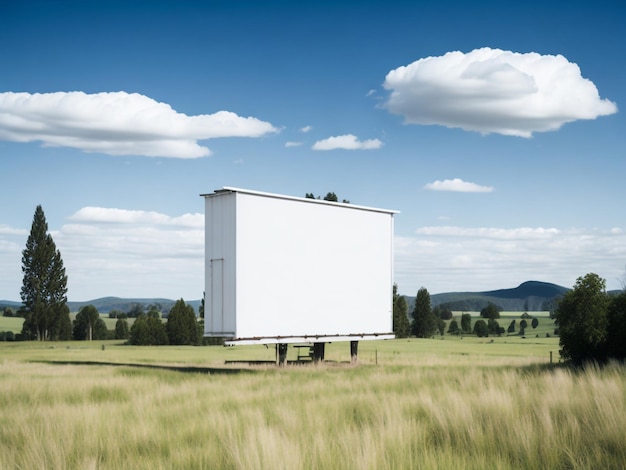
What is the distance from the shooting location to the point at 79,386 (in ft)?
58.3

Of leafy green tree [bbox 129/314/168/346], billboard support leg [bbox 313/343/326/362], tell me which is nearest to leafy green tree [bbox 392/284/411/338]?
leafy green tree [bbox 129/314/168/346]

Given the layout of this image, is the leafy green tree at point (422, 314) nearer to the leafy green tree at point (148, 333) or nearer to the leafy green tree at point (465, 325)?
the leafy green tree at point (465, 325)

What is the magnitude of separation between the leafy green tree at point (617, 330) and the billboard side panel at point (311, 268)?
9149 mm

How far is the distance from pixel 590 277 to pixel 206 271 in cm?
1252

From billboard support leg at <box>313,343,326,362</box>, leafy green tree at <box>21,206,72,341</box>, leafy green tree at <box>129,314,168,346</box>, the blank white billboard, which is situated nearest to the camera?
the blank white billboard

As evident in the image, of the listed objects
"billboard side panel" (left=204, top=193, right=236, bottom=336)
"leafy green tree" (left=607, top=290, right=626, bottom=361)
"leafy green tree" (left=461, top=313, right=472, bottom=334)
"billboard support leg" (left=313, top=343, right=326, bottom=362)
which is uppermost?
"billboard side panel" (left=204, top=193, right=236, bottom=336)

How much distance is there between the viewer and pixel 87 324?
96.4 meters

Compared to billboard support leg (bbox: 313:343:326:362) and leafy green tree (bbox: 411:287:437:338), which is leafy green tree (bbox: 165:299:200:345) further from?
billboard support leg (bbox: 313:343:326:362)

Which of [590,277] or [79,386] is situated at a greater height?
[590,277]

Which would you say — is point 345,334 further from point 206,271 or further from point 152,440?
point 152,440

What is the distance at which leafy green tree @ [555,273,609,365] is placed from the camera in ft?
74.6

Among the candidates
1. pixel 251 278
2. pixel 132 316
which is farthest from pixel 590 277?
pixel 132 316

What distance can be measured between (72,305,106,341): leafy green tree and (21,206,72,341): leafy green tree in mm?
7800

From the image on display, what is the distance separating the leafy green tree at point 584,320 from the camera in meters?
22.7
